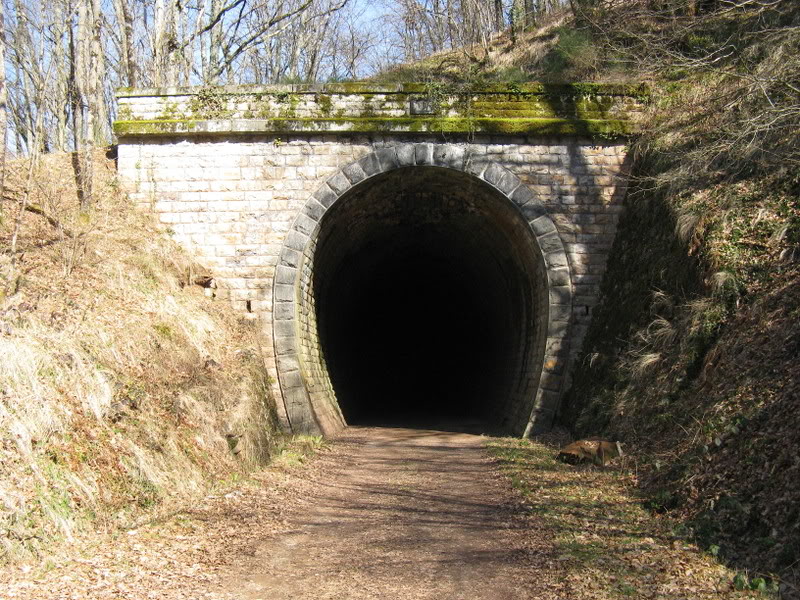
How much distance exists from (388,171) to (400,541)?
7.15 m

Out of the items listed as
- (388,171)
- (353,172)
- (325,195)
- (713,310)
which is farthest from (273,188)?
(713,310)

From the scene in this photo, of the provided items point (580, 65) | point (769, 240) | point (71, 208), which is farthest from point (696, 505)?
point (580, 65)

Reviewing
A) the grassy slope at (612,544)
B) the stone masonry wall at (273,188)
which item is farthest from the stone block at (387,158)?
the grassy slope at (612,544)

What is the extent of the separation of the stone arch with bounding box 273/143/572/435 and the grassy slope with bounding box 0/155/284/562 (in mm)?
829

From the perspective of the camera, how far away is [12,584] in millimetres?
4480

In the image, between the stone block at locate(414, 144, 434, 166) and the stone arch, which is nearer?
the stone arch

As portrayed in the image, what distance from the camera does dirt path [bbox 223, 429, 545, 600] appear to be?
4.81m

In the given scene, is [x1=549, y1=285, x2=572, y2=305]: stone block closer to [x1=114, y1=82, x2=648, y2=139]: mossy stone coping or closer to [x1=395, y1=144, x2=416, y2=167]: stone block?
[x1=114, y1=82, x2=648, y2=139]: mossy stone coping

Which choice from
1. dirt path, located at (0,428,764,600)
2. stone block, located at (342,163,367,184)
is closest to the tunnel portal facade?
stone block, located at (342,163,367,184)

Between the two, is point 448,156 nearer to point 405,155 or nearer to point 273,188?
point 405,155

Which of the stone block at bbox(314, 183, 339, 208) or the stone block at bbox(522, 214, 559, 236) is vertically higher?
the stone block at bbox(314, 183, 339, 208)

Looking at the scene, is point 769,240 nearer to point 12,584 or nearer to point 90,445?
point 90,445

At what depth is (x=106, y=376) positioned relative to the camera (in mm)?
6938

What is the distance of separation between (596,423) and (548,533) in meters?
4.09
